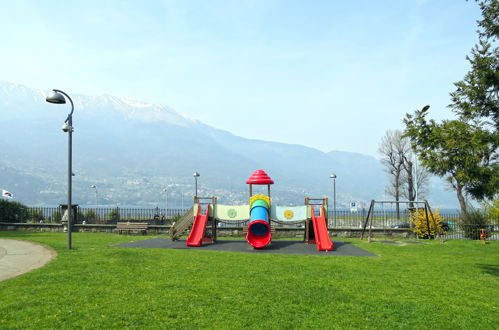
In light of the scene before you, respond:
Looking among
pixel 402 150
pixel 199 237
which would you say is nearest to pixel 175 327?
pixel 199 237

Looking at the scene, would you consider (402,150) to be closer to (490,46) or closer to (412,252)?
(412,252)

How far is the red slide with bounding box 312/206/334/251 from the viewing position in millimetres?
18547

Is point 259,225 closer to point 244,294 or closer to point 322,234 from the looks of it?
point 322,234

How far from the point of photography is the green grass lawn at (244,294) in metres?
7.02

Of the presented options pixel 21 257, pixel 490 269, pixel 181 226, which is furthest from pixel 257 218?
pixel 21 257

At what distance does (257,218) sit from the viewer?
1950cm

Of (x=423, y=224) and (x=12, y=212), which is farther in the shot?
(x=12, y=212)

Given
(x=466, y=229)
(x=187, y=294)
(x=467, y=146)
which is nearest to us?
(x=187, y=294)

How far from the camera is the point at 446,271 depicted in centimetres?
1259

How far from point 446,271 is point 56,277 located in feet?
36.7

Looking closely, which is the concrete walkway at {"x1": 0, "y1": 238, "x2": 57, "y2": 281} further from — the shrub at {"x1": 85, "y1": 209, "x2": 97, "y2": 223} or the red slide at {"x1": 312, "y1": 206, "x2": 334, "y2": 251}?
the shrub at {"x1": 85, "y1": 209, "x2": 97, "y2": 223}

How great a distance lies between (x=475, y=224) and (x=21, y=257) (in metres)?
25.6

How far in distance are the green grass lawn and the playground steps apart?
7729 millimetres

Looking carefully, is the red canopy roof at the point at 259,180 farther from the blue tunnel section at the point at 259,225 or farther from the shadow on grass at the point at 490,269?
the shadow on grass at the point at 490,269
